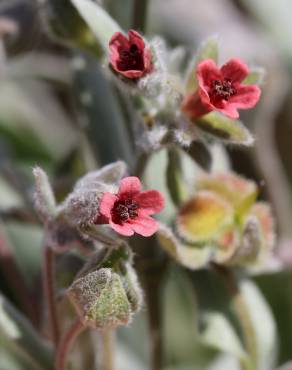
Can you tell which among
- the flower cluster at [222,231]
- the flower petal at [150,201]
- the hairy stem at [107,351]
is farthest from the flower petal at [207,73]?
the hairy stem at [107,351]

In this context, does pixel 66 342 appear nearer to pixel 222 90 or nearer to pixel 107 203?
pixel 107 203

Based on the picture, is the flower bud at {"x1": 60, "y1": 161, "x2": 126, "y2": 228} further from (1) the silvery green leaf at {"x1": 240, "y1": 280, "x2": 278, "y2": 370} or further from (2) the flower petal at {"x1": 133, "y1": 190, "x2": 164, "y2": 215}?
(1) the silvery green leaf at {"x1": 240, "y1": 280, "x2": 278, "y2": 370}

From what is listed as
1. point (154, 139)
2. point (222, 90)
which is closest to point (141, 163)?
point (154, 139)

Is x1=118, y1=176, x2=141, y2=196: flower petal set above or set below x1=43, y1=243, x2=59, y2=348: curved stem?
above

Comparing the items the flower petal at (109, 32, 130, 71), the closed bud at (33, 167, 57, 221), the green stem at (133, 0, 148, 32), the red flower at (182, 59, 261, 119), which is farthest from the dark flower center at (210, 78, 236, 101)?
the green stem at (133, 0, 148, 32)

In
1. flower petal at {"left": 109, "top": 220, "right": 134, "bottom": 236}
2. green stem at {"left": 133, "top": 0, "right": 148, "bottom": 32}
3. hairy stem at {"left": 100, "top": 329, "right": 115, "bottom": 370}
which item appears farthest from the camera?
green stem at {"left": 133, "top": 0, "right": 148, "bottom": 32}

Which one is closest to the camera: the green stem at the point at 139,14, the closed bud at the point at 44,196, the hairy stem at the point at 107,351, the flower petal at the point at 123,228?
the flower petal at the point at 123,228

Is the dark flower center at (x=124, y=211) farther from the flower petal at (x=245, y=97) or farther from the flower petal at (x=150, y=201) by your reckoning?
the flower petal at (x=245, y=97)

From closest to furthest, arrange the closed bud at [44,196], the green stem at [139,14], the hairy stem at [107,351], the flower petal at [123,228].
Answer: the flower petal at [123,228] → the closed bud at [44,196] → the hairy stem at [107,351] → the green stem at [139,14]
